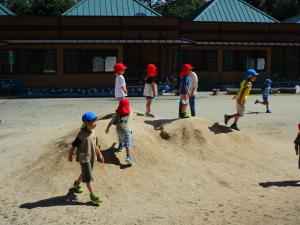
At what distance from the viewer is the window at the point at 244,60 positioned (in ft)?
109

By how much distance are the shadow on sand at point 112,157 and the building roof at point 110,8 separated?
79.7 ft

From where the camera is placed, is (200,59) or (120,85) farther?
(200,59)

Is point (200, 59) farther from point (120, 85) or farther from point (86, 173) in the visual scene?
point (86, 173)

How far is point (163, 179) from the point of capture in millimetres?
8828

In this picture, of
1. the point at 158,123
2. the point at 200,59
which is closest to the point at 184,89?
the point at 158,123

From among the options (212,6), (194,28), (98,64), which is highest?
(212,6)

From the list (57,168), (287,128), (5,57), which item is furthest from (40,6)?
(57,168)

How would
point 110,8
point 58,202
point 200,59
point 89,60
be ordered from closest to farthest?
point 58,202 < point 89,60 < point 200,59 < point 110,8

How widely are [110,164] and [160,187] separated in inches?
47.5

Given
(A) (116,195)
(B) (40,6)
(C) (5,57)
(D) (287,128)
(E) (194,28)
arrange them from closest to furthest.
Answer: (A) (116,195), (D) (287,128), (C) (5,57), (E) (194,28), (B) (40,6)

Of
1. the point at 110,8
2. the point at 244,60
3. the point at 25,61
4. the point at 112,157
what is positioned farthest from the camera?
the point at 244,60

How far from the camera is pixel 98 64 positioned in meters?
29.8

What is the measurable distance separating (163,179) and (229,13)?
95.9ft

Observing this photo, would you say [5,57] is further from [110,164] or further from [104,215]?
[104,215]
